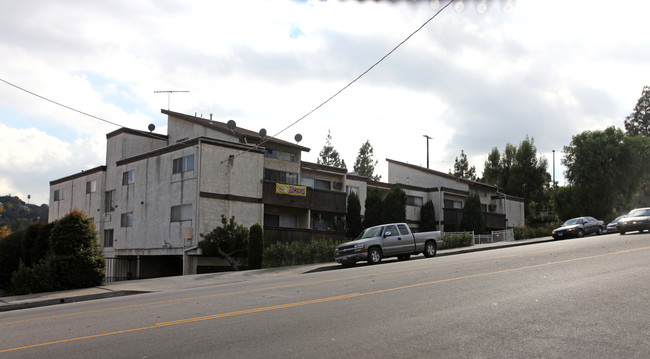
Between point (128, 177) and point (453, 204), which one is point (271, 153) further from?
point (453, 204)

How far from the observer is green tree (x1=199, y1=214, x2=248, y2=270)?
89.9 feet

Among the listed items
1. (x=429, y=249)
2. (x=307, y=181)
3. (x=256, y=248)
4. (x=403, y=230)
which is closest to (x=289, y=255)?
(x=256, y=248)

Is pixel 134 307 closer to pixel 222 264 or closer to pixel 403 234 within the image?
pixel 403 234

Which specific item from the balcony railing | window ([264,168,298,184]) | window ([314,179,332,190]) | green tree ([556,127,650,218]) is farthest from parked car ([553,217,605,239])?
green tree ([556,127,650,218])

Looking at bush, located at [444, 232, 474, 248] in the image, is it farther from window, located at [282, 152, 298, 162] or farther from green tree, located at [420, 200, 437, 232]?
window, located at [282, 152, 298, 162]

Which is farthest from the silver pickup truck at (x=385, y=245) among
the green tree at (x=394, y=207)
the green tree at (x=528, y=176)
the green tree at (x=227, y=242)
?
the green tree at (x=528, y=176)

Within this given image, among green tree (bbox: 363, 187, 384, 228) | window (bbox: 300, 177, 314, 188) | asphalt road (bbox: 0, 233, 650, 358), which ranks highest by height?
window (bbox: 300, 177, 314, 188)

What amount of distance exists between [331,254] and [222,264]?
751 centimetres

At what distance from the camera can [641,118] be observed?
75.1m

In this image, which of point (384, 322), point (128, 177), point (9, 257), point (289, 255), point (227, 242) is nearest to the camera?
point (384, 322)

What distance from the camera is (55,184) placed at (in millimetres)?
44562

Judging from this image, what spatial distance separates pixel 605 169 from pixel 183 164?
4524cm

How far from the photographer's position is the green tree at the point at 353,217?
3719cm

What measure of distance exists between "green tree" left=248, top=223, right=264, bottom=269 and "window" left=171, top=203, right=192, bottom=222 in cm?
593
